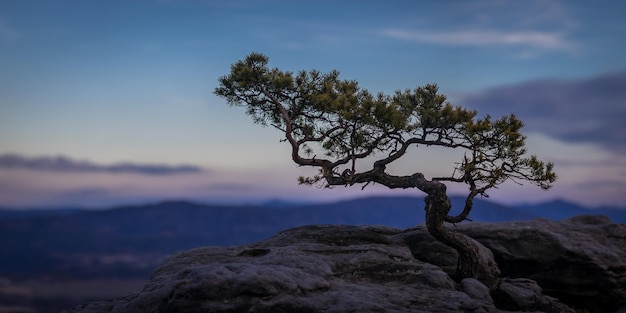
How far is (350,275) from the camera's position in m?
23.3

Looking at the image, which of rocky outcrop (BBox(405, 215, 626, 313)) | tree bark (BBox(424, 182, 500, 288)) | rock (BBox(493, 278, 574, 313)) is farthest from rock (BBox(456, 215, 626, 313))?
rock (BBox(493, 278, 574, 313))

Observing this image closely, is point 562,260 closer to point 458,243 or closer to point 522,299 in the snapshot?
point 522,299

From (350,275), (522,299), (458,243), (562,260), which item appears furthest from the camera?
(562,260)

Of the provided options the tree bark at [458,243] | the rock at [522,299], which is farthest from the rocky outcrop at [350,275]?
the tree bark at [458,243]

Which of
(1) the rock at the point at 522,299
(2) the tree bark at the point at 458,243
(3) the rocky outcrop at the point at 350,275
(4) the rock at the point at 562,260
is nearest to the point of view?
(3) the rocky outcrop at the point at 350,275

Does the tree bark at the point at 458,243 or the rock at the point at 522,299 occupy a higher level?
the tree bark at the point at 458,243

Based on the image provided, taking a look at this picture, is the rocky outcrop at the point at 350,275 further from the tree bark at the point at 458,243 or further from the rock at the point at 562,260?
the tree bark at the point at 458,243

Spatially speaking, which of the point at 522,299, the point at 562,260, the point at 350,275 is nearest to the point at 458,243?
the point at 522,299

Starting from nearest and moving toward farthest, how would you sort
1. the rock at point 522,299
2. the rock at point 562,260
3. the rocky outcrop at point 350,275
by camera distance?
the rocky outcrop at point 350,275 < the rock at point 522,299 < the rock at point 562,260

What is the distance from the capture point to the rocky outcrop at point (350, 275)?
18.8 metres

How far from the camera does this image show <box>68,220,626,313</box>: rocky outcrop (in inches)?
740

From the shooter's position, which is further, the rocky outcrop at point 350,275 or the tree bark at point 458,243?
the tree bark at point 458,243

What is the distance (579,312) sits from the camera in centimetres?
3378

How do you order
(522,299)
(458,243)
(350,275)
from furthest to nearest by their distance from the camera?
(458,243) < (522,299) < (350,275)
